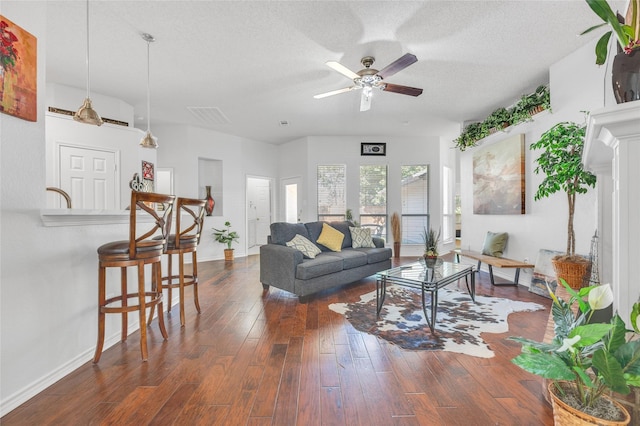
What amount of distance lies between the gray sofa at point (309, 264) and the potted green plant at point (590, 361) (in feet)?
8.06

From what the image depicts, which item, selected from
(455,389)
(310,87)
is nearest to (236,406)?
(455,389)

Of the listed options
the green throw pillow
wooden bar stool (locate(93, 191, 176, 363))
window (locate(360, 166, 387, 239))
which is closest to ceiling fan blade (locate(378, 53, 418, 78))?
wooden bar stool (locate(93, 191, 176, 363))

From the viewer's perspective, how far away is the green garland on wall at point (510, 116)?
3672 millimetres

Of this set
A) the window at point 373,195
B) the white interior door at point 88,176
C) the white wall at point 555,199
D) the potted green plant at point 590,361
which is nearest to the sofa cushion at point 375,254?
the white wall at point 555,199

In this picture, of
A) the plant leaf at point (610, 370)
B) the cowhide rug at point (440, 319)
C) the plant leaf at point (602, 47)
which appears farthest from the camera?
the cowhide rug at point (440, 319)

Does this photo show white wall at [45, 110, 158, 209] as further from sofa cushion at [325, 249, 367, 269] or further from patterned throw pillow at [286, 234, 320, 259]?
sofa cushion at [325, 249, 367, 269]

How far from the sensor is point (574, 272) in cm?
257

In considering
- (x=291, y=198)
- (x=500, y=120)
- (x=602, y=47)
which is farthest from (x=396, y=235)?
(x=602, y=47)

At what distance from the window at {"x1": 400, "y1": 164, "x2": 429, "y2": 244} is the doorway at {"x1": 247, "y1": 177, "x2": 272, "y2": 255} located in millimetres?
3431

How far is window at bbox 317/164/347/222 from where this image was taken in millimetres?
6766

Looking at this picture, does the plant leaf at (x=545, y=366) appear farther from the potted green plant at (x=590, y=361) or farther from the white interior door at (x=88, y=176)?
the white interior door at (x=88, y=176)

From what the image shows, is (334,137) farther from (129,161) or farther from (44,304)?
(44,304)

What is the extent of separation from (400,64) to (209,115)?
146 inches

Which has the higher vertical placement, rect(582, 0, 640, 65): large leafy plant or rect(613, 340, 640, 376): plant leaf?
rect(582, 0, 640, 65): large leafy plant
